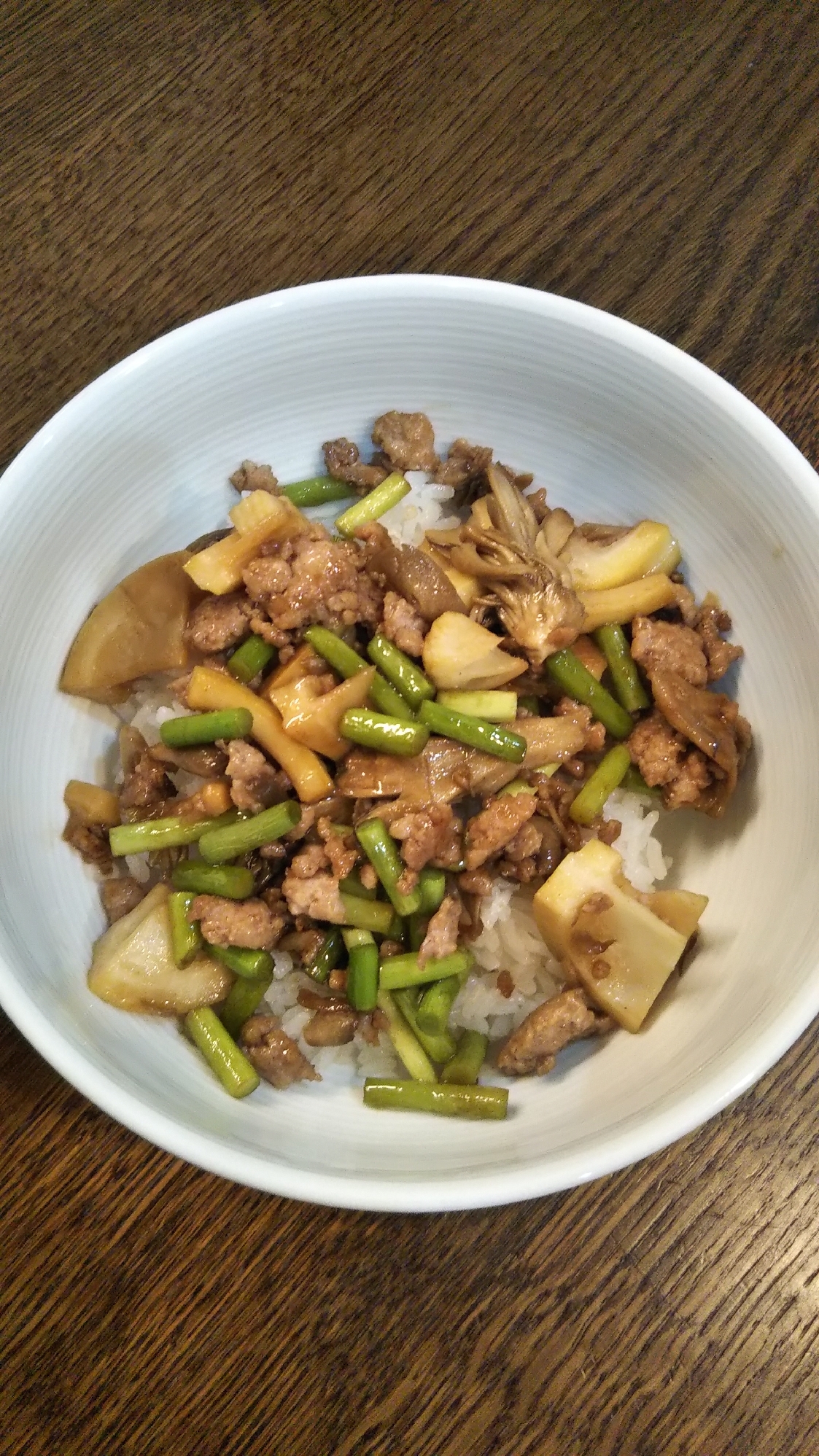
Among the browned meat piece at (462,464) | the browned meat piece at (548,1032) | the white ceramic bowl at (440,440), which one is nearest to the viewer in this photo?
the white ceramic bowl at (440,440)

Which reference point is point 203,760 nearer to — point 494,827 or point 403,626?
point 403,626

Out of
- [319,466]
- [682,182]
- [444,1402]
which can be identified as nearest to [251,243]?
[319,466]

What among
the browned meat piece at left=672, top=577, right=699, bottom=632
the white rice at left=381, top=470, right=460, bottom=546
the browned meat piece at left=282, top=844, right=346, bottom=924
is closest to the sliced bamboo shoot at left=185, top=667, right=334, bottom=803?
the browned meat piece at left=282, top=844, right=346, bottom=924

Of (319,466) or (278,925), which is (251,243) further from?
(278,925)

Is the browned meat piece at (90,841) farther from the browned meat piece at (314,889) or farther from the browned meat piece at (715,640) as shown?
the browned meat piece at (715,640)

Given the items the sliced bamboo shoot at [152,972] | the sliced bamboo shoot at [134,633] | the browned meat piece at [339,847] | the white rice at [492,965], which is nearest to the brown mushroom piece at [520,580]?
the white rice at [492,965]

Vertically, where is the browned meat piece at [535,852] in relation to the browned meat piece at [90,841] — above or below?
below
